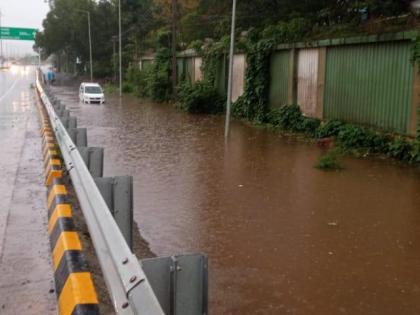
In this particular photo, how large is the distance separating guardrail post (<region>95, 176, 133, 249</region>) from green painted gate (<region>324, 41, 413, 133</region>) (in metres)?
8.95

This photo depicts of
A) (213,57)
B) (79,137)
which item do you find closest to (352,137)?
(79,137)

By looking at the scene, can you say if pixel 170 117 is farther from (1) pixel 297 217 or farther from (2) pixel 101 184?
(2) pixel 101 184

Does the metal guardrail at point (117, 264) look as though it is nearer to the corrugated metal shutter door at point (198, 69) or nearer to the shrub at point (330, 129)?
the shrub at point (330, 129)

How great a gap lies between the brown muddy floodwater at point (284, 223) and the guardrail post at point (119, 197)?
3.58 feet

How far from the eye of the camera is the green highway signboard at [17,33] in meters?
62.3

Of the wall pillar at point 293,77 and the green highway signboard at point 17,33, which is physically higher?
the green highway signboard at point 17,33

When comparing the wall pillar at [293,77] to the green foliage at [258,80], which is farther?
the green foliage at [258,80]

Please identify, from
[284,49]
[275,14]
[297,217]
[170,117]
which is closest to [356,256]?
[297,217]

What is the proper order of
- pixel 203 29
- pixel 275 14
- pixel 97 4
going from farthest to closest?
pixel 97 4, pixel 203 29, pixel 275 14

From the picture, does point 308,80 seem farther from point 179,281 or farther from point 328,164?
point 179,281

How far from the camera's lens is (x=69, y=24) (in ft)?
219

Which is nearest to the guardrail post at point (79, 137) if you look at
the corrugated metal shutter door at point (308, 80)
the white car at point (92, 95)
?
the corrugated metal shutter door at point (308, 80)

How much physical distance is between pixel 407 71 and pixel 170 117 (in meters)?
12.7

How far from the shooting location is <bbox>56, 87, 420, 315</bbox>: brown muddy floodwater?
16.5 feet
